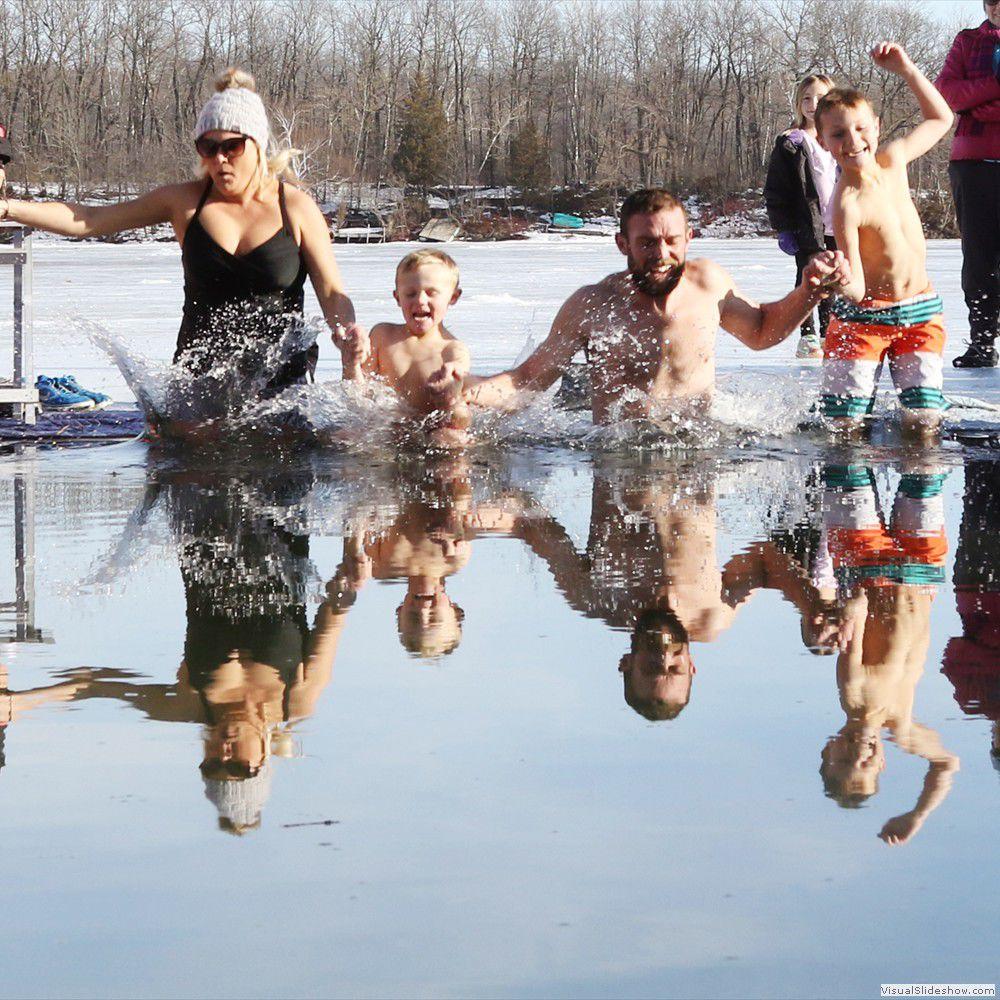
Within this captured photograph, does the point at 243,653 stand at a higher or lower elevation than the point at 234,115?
lower

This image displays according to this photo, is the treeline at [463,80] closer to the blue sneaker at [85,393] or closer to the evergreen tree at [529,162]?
the evergreen tree at [529,162]

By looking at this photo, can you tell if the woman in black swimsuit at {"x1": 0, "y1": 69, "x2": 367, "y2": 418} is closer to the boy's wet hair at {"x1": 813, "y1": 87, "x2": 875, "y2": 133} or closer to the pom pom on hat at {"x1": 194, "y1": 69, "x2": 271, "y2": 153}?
the pom pom on hat at {"x1": 194, "y1": 69, "x2": 271, "y2": 153}

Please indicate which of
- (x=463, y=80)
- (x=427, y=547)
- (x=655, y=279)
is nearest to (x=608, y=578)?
(x=427, y=547)

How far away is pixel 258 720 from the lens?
2529mm

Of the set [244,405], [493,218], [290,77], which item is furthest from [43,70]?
[244,405]

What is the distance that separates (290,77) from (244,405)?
253 ft

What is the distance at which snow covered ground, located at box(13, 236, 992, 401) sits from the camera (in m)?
9.30

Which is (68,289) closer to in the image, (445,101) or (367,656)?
(367,656)

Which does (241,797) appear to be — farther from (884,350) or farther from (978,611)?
(884,350)

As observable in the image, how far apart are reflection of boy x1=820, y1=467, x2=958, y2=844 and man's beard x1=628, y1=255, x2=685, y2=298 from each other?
45.6 inches

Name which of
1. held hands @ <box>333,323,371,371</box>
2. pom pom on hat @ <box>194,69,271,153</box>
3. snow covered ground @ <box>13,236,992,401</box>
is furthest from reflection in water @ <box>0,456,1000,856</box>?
snow covered ground @ <box>13,236,992,401</box>

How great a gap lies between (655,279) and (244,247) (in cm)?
151

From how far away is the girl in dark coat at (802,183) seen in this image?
8758mm

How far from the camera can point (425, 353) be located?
6.27 m
